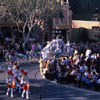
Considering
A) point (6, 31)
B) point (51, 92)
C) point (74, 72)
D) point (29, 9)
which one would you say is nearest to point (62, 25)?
point (6, 31)

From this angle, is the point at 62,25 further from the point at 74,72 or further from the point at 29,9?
the point at 74,72

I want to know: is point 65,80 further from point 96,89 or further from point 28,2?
point 28,2

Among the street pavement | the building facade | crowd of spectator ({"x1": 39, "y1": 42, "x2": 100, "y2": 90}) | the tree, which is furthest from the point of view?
the building facade

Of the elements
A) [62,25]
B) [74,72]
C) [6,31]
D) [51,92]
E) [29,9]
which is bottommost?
[51,92]

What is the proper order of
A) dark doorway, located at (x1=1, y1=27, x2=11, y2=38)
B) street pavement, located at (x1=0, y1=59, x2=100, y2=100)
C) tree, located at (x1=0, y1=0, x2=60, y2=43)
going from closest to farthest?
street pavement, located at (x1=0, y1=59, x2=100, y2=100), tree, located at (x1=0, y1=0, x2=60, y2=43), dark doorway, located at (x1=1, y1=27, x2=11, y2=38)

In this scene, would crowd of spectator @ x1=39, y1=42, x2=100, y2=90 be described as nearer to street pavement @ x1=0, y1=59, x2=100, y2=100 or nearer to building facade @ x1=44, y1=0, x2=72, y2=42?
street pavement @ x1=0, y1=59, x2=100, y2=100

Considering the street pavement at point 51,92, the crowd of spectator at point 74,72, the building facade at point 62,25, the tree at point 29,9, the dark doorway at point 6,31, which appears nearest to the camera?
the street pavement at point 51,92

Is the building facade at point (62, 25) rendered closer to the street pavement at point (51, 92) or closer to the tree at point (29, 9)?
the tree at point (29, 9)

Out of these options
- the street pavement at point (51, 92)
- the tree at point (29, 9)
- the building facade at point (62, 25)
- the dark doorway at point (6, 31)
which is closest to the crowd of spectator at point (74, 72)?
the street pavement at point (51, 92)

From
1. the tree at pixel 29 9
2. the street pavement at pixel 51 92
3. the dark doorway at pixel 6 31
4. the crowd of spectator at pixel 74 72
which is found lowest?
the street pavement at pixel 51 92

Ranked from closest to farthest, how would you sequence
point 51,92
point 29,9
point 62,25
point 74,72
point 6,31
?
point 51,92 < point 74,72 < point 29,9 < point 6,31 < point 62,25

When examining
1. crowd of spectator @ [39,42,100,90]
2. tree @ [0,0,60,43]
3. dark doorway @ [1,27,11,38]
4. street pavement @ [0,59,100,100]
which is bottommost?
street pavement @ [0,59,100,100]

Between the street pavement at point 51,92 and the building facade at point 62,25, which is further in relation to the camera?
the building facade at point 62,25

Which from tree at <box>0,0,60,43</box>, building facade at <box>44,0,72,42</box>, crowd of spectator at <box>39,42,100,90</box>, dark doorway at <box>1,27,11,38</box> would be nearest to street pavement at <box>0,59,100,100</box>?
crowd of spectator at <box>39,42,100,90</box>
